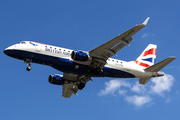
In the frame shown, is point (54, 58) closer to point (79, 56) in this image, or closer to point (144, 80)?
point (79, 56)

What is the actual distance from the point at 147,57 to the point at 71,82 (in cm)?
1282

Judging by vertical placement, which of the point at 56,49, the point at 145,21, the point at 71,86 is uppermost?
the point at 145,21

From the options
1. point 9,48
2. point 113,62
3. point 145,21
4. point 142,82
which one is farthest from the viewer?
point 142,82

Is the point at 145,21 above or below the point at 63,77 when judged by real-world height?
above

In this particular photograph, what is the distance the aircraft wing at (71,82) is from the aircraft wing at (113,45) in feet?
16.2

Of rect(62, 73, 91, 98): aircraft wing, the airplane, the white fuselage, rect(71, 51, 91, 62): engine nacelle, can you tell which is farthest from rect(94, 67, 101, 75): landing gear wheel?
rect(62, 73, 91, 98): aircraft wing

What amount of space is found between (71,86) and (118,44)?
41.7 ft

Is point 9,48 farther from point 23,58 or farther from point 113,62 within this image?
point 113,62

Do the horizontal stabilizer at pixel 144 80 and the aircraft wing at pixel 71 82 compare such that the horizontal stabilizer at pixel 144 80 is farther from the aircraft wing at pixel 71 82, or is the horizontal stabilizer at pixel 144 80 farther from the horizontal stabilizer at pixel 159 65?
the aircraft wing at pixel 71 82

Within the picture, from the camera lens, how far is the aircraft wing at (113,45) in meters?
36.2

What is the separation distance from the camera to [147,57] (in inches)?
1849

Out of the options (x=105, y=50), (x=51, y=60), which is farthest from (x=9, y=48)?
(x=105, y=50)

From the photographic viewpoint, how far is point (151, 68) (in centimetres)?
4291

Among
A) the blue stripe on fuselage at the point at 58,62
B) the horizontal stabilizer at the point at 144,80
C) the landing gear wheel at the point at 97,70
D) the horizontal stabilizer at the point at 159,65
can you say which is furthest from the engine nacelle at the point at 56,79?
the horizontal stabilizer at the point at 159,65
